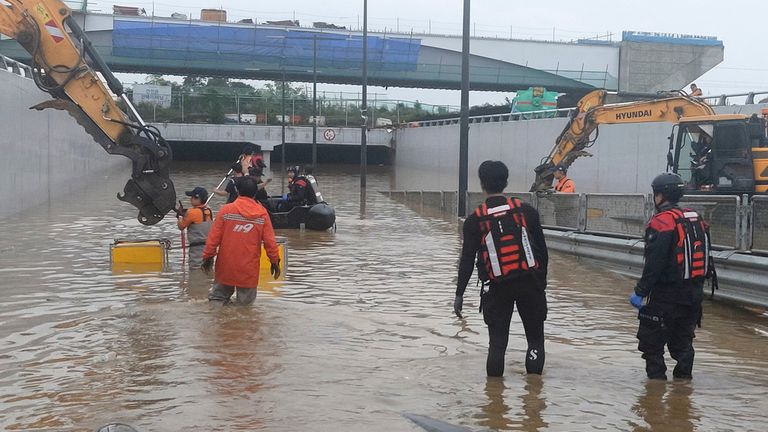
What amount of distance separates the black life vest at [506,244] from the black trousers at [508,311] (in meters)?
0.11

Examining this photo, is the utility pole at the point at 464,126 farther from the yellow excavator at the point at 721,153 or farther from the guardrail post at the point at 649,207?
the guardrail post at the point at 649,207

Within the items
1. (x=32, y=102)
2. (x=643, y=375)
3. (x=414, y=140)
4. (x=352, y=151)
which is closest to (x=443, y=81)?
(x=352, y=151)

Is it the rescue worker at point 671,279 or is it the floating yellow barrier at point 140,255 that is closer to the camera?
the rescue worker at point 671,279

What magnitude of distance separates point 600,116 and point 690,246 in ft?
62.2

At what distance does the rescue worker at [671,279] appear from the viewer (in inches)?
300

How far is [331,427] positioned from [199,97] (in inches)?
2329

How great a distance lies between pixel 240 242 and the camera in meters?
10.2

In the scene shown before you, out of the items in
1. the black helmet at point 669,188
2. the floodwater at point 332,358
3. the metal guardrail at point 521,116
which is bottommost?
the floodwater at point 332,358

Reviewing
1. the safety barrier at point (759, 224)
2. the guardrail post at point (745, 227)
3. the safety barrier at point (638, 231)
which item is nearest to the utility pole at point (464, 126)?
the safety barrier at point (638, 231)

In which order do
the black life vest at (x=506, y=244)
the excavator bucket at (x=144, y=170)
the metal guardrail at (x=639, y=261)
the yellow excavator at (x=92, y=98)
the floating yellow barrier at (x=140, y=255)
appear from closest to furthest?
the black life vest at (x=506, y=244)
the metal guardrail at (x=639, y=261)
the floating yellow barrier at (x=140, y=255)
the yellow excavator at (x=92, y=98)
the excavator bucket at (x=144, y=170)

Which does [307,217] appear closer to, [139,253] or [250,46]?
[139,253]

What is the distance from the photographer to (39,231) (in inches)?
814

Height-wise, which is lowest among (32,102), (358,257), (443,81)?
(358,257)

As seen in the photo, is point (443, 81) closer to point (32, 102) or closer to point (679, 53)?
point (679, 53)
